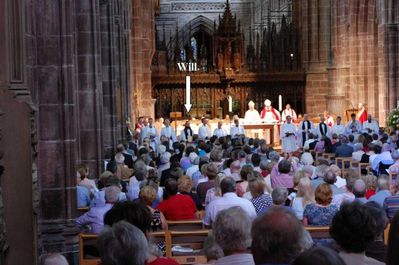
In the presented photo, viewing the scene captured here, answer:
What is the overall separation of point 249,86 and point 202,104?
233 centimetres

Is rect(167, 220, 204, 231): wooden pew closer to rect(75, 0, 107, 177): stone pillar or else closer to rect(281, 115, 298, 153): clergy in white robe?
rect(75, 0, 107, 177): stone pillar

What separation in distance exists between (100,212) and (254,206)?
182cm

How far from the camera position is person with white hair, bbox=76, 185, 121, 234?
10.1 meters

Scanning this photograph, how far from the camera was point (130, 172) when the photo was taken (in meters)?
16.3

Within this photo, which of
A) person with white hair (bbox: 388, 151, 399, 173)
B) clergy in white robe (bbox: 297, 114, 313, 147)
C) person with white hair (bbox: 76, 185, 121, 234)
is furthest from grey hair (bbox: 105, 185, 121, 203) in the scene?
clergy in white robe (bbox: 297, 114, 313, 147)

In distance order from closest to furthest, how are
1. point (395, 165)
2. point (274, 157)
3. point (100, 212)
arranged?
1. point (100, 212)
2. point (395, 165)
3. point (274, 157)

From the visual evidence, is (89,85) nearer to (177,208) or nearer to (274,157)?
(274,157)

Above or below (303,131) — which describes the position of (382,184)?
below

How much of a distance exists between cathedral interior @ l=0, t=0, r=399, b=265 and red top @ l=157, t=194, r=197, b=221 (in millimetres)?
1526

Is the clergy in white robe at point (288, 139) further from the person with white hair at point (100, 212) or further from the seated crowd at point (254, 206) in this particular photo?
the person with white hair at point (100, 212)

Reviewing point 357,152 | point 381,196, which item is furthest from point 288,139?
point 381,196

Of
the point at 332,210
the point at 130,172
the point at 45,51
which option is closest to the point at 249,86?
the point at 130,172

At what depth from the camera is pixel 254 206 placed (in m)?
10.7

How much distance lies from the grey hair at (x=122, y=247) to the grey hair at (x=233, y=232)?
0.69 m
